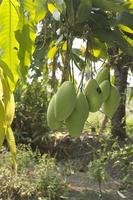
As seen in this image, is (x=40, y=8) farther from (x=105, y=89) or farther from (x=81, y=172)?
(x=81, y=172)

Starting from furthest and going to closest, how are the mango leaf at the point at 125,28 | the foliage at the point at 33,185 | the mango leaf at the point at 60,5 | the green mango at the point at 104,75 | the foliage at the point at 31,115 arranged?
the foliage at the point at 31,115, the foliage at the point at 33,185, the green mango at the point at 104,75, the mango leaf at the point at 125,28, the mango leaf at the point at 60,5

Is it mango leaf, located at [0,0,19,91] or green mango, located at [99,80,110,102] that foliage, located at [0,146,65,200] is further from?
mango leaf, located at [0,0,19,91]

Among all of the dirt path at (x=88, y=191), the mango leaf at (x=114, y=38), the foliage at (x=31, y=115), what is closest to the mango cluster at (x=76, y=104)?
the mango leaf at (x=114, y=38)

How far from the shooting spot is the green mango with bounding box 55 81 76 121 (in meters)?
0.86

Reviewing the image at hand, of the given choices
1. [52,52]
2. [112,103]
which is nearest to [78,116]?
[112,103]

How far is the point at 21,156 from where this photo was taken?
12.4ft

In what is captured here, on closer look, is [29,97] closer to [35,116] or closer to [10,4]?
[35,116]

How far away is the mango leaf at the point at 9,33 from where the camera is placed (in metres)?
0.78

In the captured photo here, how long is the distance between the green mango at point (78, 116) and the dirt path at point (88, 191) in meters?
2.59

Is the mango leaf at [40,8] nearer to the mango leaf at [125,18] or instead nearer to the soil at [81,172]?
the mango leaf at [125,18]

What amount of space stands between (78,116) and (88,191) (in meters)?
2.79

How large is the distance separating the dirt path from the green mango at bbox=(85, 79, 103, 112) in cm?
255

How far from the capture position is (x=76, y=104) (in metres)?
0.87

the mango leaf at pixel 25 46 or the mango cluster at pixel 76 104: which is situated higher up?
the mango leaf at pixel 25 46
